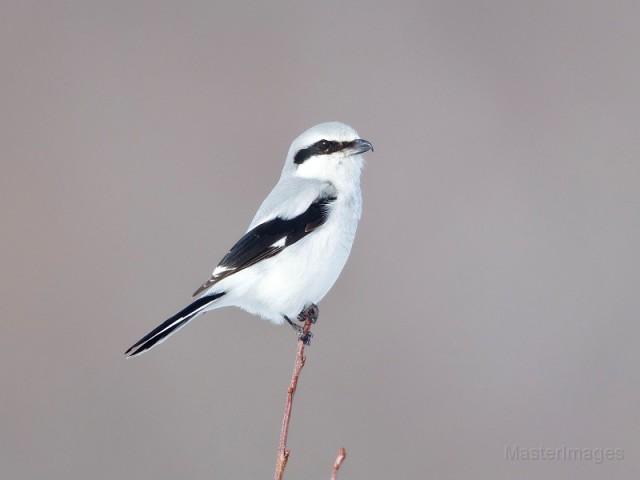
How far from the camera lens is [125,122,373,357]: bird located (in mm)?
1959

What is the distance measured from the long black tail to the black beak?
0.53 meters

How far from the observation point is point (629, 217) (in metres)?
3.89

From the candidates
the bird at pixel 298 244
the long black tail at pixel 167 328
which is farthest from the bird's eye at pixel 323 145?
the long black tail at pixel 167 328

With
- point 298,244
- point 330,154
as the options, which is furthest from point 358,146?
point 298,244

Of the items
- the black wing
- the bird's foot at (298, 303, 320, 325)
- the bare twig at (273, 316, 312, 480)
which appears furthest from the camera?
the bird's foot at (298, 303, 320, 325)

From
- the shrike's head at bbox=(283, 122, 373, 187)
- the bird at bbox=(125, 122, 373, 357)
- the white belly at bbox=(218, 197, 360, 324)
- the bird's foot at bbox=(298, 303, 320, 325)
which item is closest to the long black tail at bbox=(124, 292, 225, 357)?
the bird at bbox=(125, 122, 373, 357)

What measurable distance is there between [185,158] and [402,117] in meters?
1.07

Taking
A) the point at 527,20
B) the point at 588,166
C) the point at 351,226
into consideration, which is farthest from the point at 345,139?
the point at 527,20

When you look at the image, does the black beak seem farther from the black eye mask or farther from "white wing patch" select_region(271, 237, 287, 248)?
"white wing patch" select_region(271, 237, 287, 248)

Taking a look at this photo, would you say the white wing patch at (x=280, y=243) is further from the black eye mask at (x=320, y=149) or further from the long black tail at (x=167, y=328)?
the black eye mask at (x=320, y=149)

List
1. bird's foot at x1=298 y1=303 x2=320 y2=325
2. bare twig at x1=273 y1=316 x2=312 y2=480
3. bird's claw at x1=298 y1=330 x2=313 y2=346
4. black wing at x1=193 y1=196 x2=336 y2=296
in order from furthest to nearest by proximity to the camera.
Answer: bird's foot at x1=298 y1=303 x2=320 y2=325, black wing at x1=193 y1=196 x2=336 y2=296, bird's claw at x1=298 y1=330 x2=313 y2=346, bare twig at x1=273 y1=316 x2=312 y2=480

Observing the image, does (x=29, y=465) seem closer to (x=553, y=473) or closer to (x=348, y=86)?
(x=553, y=473)

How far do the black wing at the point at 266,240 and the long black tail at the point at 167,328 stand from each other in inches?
2.0

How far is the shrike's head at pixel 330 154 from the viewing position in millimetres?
2137
